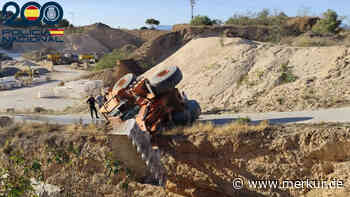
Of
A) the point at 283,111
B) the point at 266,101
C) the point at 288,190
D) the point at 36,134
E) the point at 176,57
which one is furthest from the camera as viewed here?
the point at 176,57

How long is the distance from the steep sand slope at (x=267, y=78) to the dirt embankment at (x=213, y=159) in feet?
19.6

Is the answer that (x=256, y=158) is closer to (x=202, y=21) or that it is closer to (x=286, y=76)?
(x=286, y=76)

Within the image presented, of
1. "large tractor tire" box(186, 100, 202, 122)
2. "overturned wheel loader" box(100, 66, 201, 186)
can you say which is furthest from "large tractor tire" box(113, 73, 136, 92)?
"large tractor tire" box(186, 100, 202, 122)

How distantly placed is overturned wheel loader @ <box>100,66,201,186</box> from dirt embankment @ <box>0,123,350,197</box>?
17.5 inches

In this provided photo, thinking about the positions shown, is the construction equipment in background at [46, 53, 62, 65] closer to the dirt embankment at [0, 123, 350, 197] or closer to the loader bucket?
the dirt embankment at [0, 123, 350, 197]

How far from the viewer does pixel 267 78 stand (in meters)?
18.9

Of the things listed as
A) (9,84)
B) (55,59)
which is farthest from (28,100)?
(55,59)

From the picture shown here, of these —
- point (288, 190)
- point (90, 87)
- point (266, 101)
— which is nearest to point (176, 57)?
point (90, 87)

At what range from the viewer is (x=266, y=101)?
55.1 ft

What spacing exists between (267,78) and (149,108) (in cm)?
998

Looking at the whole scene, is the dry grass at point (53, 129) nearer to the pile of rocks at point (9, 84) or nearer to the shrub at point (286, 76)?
the shrub at point (286, 76)

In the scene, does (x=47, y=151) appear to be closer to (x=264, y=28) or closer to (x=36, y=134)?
(x=36, y=134)

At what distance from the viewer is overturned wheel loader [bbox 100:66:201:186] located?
31.6 feet

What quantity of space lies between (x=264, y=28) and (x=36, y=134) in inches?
1159
